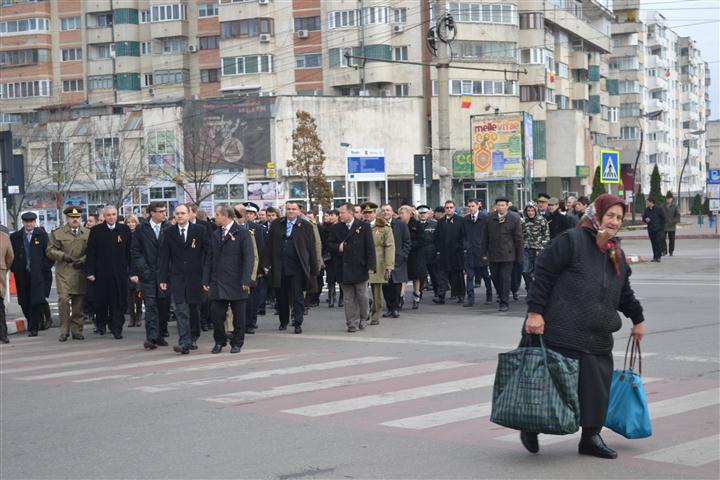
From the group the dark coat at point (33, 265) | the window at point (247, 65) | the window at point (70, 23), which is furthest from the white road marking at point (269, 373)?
the window at point (70, 23)

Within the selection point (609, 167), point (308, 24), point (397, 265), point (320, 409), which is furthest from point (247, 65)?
point (320, 409)

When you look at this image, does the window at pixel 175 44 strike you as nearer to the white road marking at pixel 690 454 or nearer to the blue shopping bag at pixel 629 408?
the white road marking at pixel 690 454

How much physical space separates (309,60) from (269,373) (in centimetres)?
6620

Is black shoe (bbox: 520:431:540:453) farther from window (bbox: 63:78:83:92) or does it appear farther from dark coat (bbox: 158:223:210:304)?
window (bbox: 63:78:83:92)

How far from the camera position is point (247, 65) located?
7788 centimetres

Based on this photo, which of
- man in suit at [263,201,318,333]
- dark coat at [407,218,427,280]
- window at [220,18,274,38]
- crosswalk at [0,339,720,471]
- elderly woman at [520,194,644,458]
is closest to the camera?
elderly woman at [520,194,644,458]

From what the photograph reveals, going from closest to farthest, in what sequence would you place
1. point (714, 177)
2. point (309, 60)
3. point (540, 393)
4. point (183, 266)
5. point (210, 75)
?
point (540, 393), point (183, 266), point (714, 177), point (309, 60), point (210, 75)

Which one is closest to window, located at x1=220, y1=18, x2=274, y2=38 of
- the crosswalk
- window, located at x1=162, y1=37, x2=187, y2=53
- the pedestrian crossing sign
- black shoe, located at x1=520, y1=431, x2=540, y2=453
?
window, located at x1=162, y1=37, x2=187, y2=53

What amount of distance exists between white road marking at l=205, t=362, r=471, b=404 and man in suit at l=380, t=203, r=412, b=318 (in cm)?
670

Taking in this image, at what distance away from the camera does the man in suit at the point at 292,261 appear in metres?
17.1

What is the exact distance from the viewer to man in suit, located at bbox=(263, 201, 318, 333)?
Answer: 1709cm

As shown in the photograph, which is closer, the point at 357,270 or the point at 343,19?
the point at 357,270

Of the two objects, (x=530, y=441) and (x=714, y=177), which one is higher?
(x=714, y=177)

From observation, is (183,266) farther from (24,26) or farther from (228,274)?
(24,26)
